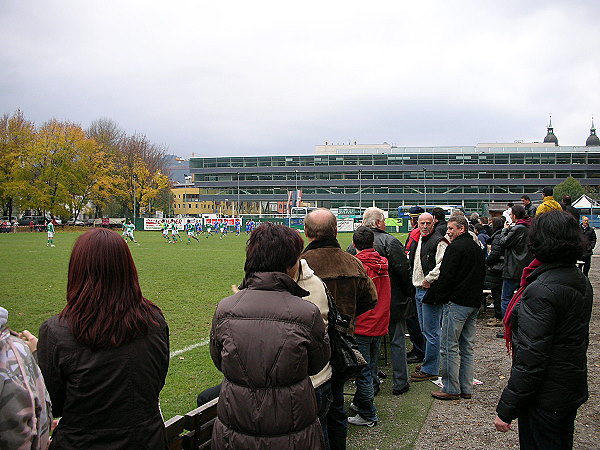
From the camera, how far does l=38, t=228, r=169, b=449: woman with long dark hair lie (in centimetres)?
241

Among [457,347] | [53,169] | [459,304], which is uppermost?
[53,169]

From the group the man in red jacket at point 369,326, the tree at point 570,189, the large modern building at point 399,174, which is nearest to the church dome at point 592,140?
the large modern building at point 399,174

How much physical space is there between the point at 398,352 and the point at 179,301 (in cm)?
764

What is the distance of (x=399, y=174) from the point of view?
112188 millimetres

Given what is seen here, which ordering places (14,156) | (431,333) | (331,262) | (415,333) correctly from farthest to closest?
(14,156), (415,333), (431,333), (331,262)

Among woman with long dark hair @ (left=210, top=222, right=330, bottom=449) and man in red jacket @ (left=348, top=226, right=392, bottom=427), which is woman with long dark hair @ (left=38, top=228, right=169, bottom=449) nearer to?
woman with long dark hair @ (left=210, top=222, right=330, bottom=449)

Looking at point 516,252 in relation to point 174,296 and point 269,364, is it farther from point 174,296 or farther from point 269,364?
point 174,296

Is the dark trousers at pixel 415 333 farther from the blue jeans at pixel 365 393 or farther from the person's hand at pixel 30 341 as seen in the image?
the person's hand at pixel 30 341

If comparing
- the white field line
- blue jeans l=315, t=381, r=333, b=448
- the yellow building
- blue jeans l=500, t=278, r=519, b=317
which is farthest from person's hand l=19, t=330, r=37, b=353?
the yellow building

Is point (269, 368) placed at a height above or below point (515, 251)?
above

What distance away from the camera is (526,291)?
122 inches

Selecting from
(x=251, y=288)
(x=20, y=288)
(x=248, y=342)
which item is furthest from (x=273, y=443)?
(x=20, y=288)

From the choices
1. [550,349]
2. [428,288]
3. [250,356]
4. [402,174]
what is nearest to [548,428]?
[550,349]

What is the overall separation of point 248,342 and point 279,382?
0.25 meters
